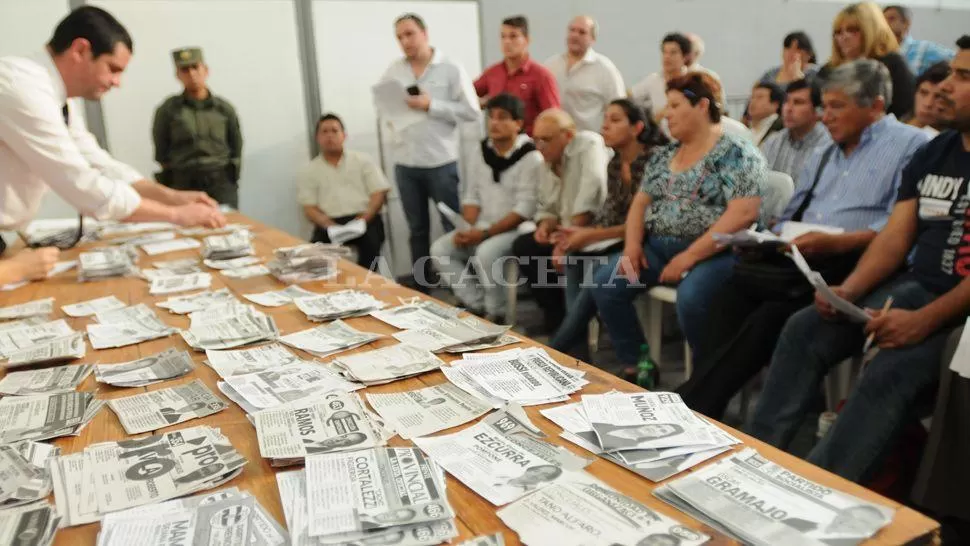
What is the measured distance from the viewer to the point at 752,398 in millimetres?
2537

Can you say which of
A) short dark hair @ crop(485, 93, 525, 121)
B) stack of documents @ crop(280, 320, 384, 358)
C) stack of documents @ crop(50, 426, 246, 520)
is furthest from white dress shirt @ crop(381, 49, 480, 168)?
stack of documents @ crop(50, 426, 246, 520)

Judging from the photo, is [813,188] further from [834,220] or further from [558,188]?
[558,188]

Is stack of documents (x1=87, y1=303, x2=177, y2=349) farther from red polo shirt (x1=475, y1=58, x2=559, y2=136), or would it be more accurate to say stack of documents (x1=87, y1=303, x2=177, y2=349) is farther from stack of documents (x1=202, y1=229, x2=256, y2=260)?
red polo shirt (x1=475, y1=58, x2=559, y2=136)

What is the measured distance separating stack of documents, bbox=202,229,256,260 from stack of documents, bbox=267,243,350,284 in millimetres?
307

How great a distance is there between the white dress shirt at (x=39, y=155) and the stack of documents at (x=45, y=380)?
0.86m

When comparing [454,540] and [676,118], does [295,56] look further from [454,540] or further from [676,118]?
[454,540]

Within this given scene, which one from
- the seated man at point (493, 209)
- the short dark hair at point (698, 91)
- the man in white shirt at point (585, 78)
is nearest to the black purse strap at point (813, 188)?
the short dark hair at point (698, 91)

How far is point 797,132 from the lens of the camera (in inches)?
107

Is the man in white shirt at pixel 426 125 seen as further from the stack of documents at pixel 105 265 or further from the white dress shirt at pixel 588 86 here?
the stack of documents at pixel 105 265

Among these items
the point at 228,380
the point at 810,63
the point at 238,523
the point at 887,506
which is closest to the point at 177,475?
the point at 238,523

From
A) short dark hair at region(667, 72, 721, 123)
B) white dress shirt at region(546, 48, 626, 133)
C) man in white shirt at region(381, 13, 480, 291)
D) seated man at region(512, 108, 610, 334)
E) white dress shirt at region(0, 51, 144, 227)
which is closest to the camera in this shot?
white dress shirt at region(0, 51, 144, 227)

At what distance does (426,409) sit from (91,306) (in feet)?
3.71

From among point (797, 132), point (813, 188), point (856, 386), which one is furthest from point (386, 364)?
point (797, 132)

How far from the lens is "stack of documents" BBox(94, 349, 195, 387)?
1.19 meters
